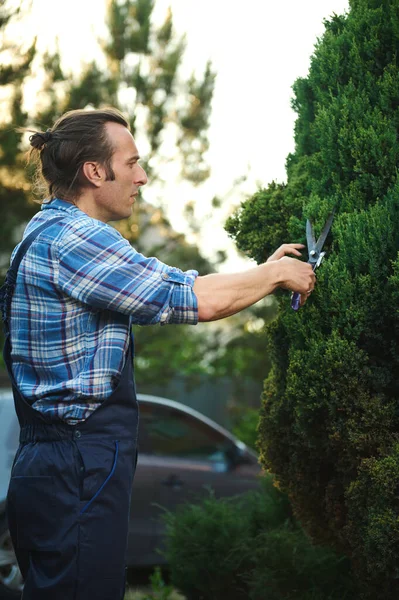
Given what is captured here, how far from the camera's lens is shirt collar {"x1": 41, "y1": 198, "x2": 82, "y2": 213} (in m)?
2.85

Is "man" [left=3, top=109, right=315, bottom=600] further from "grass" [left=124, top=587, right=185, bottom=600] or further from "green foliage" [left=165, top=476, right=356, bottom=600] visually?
"grass" [left=124, top=587, right=185, bottom=600]

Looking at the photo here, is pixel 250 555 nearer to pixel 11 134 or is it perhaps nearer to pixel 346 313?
pixel 346 313

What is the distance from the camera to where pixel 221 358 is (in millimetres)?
14633

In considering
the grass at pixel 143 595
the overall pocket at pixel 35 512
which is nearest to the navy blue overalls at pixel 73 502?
the overall pocket at pixel 35 512

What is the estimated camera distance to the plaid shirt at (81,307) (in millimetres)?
2621

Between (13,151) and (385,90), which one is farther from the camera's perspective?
(13,151)

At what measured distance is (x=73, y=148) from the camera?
2.96 meters

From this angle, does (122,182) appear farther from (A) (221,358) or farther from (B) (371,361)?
(A) (221,358)

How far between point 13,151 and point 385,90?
793 centimetres

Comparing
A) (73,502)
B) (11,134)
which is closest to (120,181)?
(73,502)

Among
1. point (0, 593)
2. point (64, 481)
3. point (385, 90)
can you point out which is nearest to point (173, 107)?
point (0, 593)

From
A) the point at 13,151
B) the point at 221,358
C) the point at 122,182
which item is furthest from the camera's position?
the point at 221,358

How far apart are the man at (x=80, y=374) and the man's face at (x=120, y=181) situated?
0.47ft

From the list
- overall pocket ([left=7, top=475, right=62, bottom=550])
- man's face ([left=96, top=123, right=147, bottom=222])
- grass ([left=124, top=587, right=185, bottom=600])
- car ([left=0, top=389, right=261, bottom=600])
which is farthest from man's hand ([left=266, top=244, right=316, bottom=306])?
car ([left=0, top=389, right=261, bottom=600])
